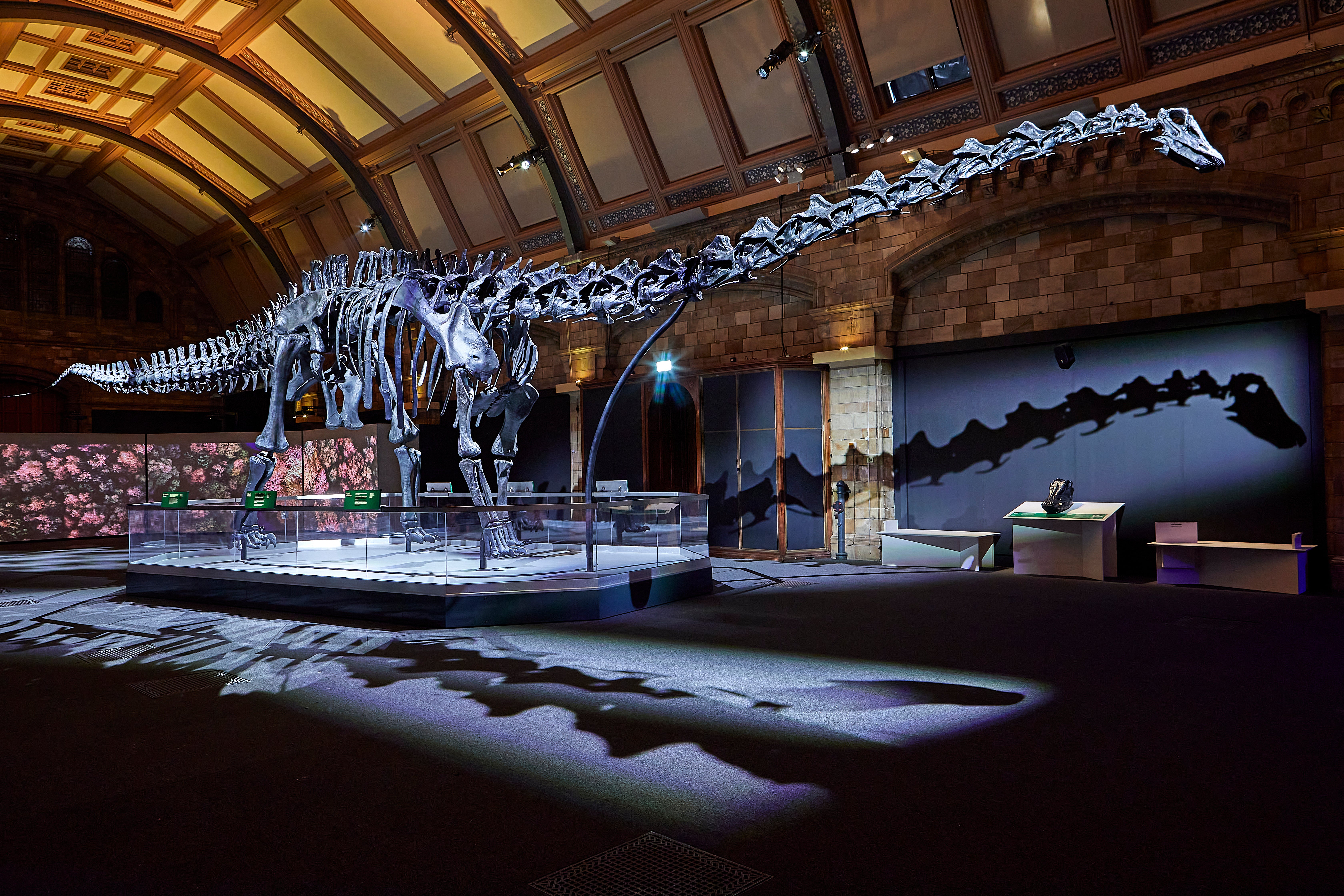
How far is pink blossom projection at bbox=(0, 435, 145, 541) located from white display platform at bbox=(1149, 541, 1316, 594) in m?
16.5

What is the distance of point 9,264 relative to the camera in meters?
20.4

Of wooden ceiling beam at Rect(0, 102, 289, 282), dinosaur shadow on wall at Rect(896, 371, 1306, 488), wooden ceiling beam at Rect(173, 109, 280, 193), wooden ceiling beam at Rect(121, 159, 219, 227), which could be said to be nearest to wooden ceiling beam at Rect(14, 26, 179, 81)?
wooden ceiling beam at Rect(173, 109, 280, 193)

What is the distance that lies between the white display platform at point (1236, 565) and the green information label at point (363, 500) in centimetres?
809

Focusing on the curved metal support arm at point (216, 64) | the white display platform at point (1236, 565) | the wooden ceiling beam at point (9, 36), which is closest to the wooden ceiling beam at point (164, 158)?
the wooden ceiling beam at point (9, 36)

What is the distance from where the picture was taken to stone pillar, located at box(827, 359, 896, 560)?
1169 centimetres

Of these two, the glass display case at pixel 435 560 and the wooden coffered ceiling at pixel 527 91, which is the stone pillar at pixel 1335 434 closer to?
the wooden coffered ceiling at pixel 527 91

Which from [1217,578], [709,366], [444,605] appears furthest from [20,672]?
[1217,578]

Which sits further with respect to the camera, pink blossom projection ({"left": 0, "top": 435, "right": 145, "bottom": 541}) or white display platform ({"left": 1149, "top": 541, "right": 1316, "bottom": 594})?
pink blossom projection ({"left": 0, "top": 435, "right": 145, "bottom": 541})

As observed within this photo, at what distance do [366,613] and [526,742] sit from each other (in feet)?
11.8

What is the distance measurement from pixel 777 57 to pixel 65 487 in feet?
50.6

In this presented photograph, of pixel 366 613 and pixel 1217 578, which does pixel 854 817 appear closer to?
pixel 366 613

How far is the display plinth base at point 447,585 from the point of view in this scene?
21.9 feet

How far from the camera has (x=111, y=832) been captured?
3.05 meters

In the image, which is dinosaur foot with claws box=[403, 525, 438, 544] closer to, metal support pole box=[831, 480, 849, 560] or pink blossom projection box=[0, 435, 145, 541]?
metal support pole box=[831, 480, 849, 560]
